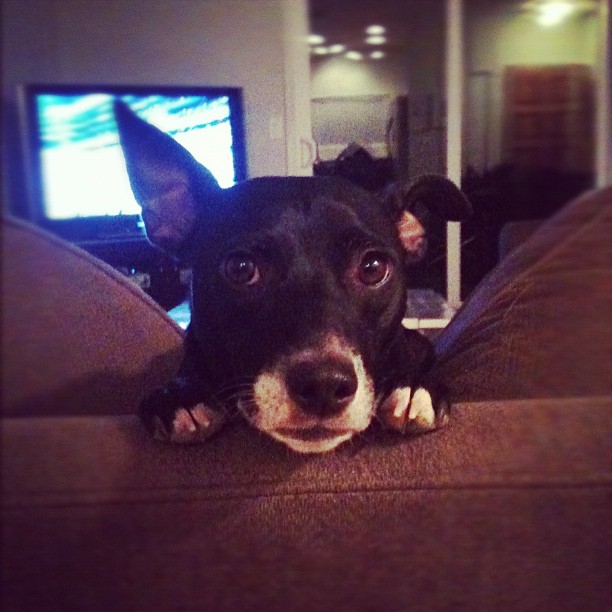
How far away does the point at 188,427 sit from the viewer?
80 centimetres

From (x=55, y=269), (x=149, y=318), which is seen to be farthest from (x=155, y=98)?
(x=149, y=318)

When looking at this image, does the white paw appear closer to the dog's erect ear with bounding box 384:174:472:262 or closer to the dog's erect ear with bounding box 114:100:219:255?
the dog's erect ear with bounding box 114:100:219:255

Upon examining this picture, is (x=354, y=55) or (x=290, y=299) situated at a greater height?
(x=354, y=55)

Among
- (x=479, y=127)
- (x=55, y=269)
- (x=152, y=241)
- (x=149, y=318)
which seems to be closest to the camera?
(x=55, y=269)

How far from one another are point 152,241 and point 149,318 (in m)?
0.19

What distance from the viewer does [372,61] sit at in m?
1.80

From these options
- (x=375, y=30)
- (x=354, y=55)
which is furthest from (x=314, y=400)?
(x=375, y=30)

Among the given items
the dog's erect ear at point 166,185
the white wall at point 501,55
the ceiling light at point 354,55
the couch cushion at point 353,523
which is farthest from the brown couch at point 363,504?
the ceiling light at point 354,55

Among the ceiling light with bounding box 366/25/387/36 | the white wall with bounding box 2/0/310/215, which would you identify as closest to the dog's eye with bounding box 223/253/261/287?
the white wall with bounding box 2/0/310/215

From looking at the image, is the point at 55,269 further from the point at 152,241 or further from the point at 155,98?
the point at 152,241

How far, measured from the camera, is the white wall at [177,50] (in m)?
0.67

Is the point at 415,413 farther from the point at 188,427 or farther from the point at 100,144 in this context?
the point at 100,144

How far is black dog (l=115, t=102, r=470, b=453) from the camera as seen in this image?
0.87 metres

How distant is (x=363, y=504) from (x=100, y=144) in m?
0.55
